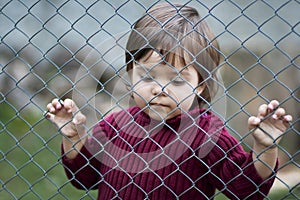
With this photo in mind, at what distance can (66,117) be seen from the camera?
85.3 inches

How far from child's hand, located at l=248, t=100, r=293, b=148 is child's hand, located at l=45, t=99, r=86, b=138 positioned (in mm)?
654

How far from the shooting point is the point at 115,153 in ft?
7.29

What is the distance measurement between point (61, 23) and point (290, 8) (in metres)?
1.76

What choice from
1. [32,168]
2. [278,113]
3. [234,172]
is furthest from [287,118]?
[32,168]

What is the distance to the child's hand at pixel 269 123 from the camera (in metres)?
1.76

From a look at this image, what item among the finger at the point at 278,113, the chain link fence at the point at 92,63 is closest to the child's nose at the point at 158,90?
the finger at the point at 278,113

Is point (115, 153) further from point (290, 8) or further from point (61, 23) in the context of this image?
point (61, 23)

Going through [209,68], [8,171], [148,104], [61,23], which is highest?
[209,68]

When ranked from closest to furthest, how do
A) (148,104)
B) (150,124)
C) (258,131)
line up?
1. (258,131)
2. (148,104)
3. (150,124)

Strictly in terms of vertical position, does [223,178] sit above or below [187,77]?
below

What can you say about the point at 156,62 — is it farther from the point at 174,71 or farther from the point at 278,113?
the point at 278,113

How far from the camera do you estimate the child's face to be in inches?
78.4

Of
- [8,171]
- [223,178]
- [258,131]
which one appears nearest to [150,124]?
[223,178]

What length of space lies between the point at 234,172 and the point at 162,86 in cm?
37
